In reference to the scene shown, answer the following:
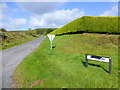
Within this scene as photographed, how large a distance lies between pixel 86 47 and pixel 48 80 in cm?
885

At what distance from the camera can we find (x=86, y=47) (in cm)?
1268

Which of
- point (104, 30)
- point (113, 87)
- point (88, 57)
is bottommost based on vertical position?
point (113, 87)

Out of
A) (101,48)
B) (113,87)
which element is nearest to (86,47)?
(101,48)

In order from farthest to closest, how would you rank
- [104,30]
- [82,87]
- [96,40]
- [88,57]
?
[104,30], [96,40], [88,57], [82,87]

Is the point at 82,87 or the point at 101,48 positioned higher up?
the point at 101,48

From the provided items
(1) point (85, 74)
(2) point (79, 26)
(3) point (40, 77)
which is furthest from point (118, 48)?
(3) point (40, 77)

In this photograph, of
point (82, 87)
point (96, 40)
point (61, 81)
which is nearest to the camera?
point (82, 87)

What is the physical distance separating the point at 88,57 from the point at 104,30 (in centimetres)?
1117

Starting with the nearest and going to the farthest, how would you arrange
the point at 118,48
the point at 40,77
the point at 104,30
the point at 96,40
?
1. the point at 40,77
2. the point at 118,48
3. the point at 96,40
4. the point at 104,30

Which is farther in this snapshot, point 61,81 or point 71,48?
point 71,48

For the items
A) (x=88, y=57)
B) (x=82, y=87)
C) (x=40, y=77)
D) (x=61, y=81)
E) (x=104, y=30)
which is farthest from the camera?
(x=104, y=30)

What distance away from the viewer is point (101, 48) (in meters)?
12.1

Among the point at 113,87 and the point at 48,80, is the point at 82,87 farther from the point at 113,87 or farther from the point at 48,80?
the point at 48,80

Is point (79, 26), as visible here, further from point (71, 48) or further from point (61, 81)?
point (61, 81)
